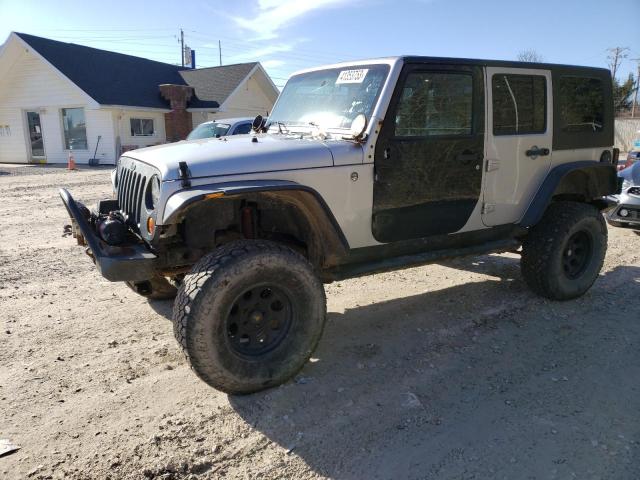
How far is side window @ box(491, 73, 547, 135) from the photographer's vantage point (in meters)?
4.25

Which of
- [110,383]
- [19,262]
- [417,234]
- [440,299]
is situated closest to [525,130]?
[417,234]

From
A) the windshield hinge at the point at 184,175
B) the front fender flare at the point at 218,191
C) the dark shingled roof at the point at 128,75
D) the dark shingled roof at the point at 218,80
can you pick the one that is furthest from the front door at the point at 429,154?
the dark shingled roof at the point at 218,80

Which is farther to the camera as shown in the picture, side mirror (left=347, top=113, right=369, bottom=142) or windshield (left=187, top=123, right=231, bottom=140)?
windshield (left=187, top=123, right=231, bottom=140)

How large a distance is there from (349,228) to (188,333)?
1363 mm

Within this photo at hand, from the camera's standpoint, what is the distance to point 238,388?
312cm

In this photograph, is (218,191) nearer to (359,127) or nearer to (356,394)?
(359,127)

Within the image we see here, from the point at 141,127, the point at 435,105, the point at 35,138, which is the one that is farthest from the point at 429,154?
the point at 35,138

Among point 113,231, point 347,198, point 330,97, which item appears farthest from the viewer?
point 330,97

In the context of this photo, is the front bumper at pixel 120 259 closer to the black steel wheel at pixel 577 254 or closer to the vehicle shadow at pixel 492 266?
the vehicle shadow at pixel 492 266

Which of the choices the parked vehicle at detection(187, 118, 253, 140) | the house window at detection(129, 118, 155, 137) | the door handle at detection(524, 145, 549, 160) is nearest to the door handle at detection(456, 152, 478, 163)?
the door handle at detection(524, 145, 549, 160)

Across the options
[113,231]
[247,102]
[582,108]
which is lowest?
[113,231]

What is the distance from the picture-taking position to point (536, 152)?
4.50 m

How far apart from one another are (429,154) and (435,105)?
0.40m

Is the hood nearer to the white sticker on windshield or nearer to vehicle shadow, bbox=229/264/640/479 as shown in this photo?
the white sticker on windshield
